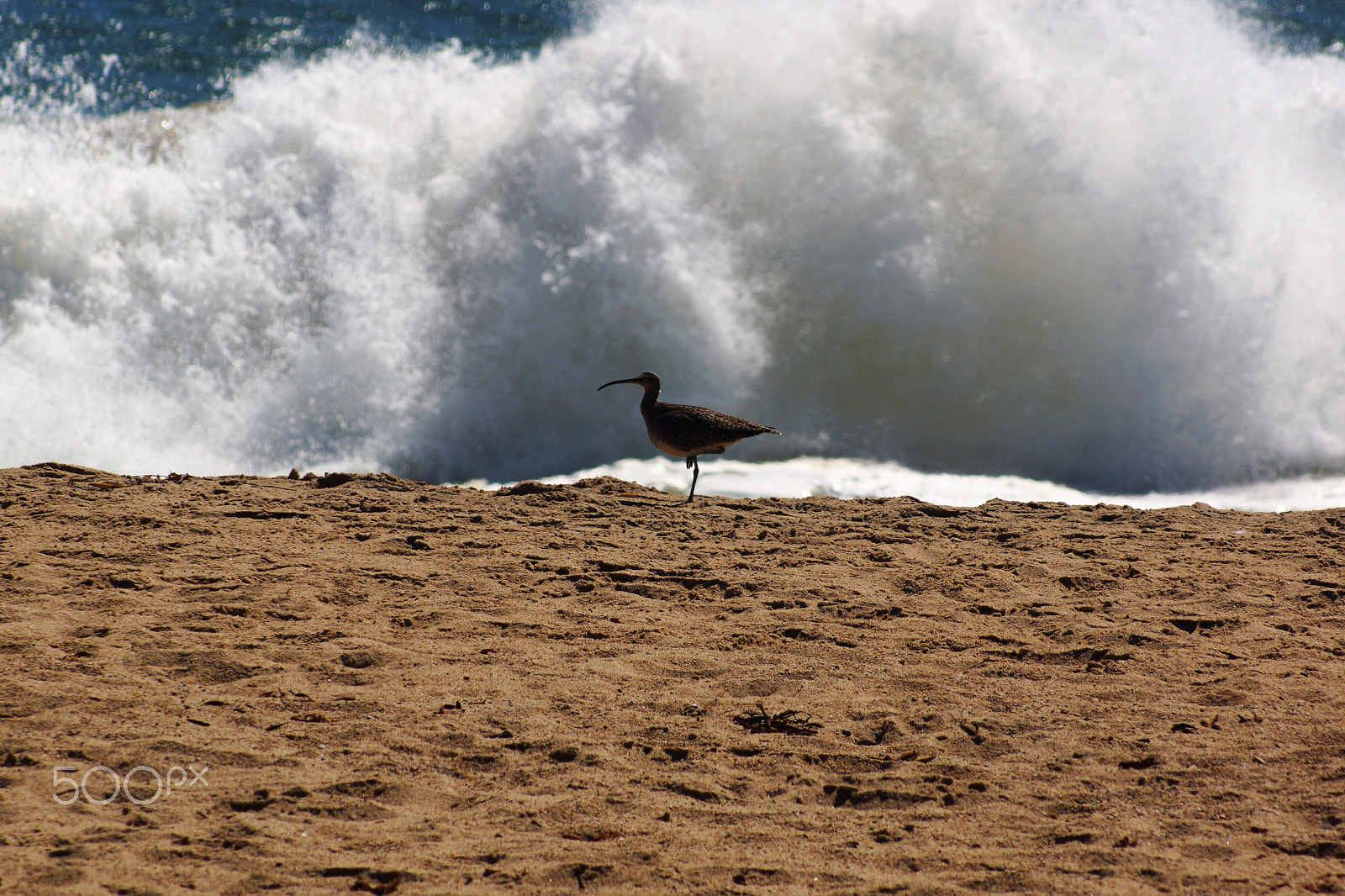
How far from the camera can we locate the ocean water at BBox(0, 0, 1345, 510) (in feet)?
27.6

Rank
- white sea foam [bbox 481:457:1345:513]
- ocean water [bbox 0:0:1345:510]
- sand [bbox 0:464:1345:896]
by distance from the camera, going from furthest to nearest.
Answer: ocean water [bbox 0:0:1345:510] < white sea foam [bbox 481:457:1345:513] < sand [bbox 0:464:1345:896]

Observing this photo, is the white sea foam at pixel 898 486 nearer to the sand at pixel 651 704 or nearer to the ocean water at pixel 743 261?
the ocean water at pixel 743 261

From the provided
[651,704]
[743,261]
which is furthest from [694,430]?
[743,261]

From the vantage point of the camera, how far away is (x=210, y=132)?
989cm

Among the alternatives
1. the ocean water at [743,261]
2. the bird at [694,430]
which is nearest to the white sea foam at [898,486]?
the ocean water at [743,261]

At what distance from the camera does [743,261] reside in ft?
31.0

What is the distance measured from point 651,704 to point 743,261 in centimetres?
659

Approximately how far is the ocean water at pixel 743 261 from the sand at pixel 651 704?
3016 mm

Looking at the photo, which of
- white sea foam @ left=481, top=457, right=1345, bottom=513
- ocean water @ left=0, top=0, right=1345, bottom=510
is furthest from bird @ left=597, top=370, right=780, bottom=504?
ocean water @ left=0, top=0, right=1345, bottom=510

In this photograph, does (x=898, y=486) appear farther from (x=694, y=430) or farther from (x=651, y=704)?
(x=651, y=704)

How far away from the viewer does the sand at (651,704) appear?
8.52 ft

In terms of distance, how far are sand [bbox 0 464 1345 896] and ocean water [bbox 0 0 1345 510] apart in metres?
3.02

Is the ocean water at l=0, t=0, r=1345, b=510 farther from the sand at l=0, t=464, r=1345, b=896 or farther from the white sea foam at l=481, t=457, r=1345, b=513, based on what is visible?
the sand at l=0, t=464, r=1345, b=896

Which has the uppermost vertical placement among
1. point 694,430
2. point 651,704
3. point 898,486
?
point 694,430
